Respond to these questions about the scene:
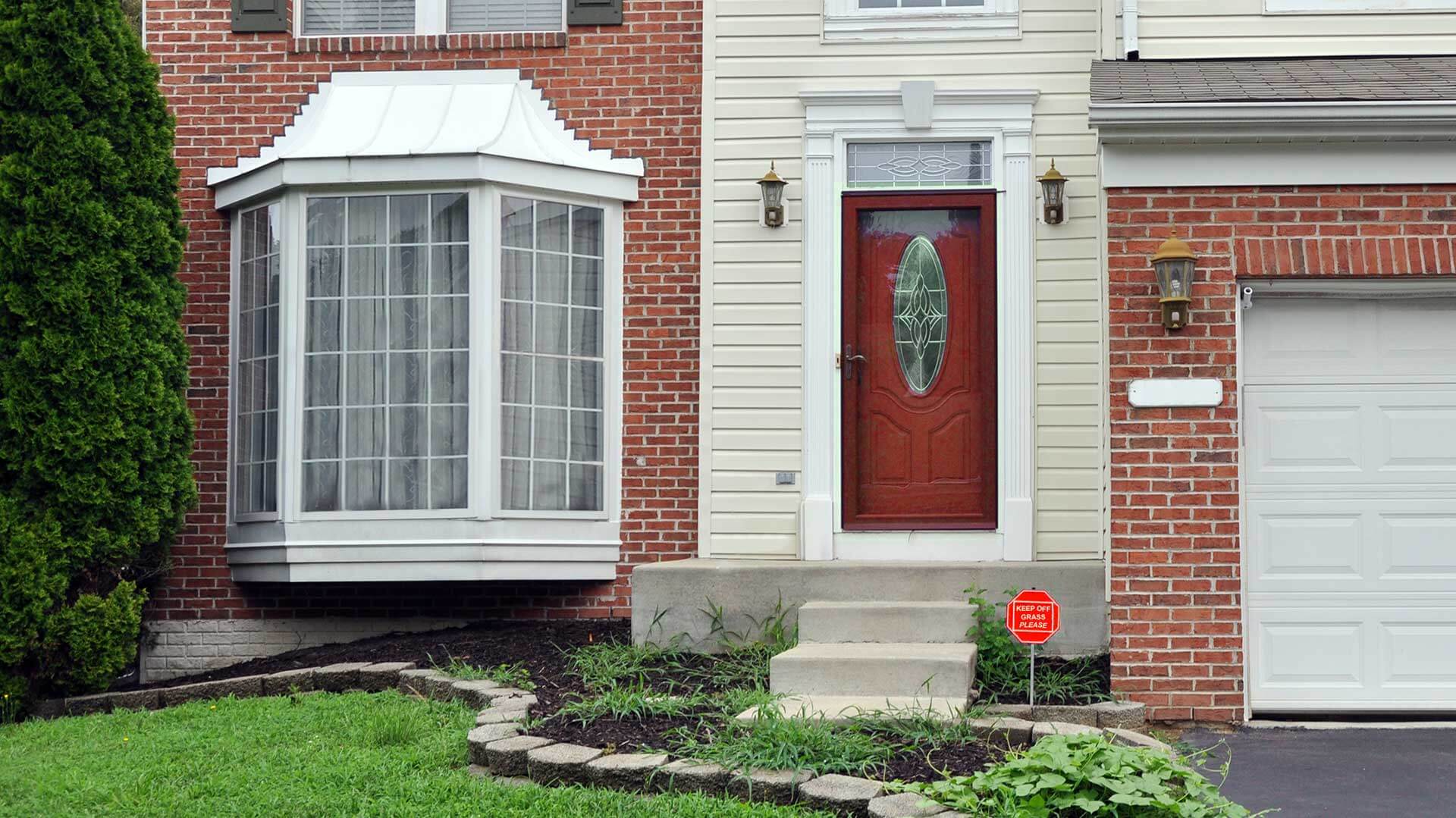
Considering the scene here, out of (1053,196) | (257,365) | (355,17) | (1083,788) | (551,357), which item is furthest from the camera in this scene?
(355,17)

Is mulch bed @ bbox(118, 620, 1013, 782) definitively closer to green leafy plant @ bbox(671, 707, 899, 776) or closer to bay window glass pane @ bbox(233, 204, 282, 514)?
green leafy plant @ bbox(671, 707, 899, 776)

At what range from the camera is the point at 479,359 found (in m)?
8.43

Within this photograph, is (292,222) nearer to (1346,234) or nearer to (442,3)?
(442,3)

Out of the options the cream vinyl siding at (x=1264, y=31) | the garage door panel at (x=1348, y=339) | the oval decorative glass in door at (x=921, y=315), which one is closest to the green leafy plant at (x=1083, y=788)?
the garage door panel at (x=1348, y=339)

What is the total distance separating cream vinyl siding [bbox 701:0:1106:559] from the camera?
820 cm

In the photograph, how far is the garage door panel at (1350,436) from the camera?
6.85 metres

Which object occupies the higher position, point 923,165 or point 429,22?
point 429,22

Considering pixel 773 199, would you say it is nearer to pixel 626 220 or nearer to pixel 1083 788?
pixel 626 220

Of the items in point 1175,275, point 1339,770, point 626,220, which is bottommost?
point 1339,770

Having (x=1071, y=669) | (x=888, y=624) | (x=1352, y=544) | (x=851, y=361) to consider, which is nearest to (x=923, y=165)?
(x=851, y=361)

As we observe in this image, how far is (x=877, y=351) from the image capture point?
27.6 feet

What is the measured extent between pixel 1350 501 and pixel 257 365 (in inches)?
243

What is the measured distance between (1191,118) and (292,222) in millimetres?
5097

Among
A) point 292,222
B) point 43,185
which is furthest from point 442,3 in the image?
point 43,185
